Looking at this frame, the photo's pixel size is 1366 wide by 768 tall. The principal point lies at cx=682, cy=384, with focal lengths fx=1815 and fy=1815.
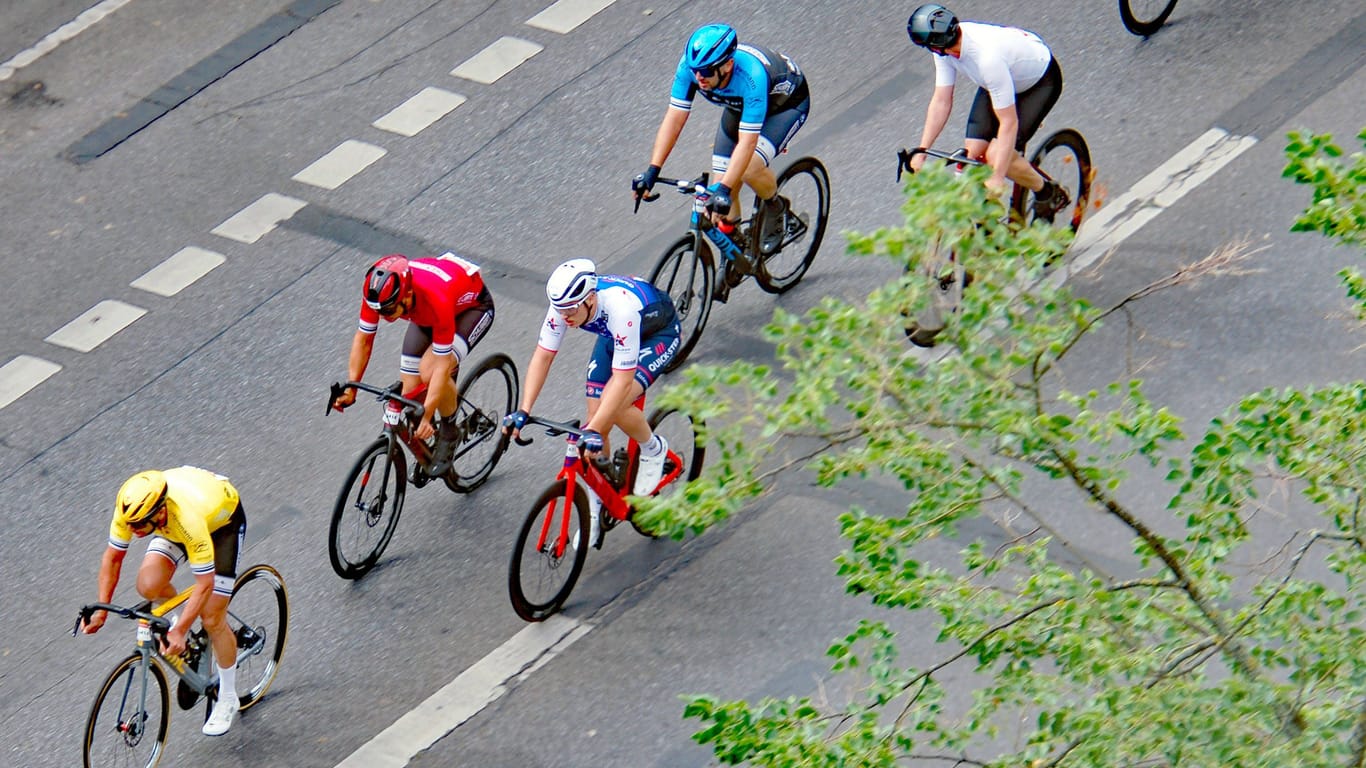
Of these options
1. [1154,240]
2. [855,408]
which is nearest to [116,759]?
[855,408]

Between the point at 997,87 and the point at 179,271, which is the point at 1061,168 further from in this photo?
the point at 179,271

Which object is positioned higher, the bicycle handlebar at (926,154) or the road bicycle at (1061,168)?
the bicycle handlebar at (926,154)

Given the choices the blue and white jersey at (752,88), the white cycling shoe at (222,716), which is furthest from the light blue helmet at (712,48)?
the white cycling shoe at (222,716)

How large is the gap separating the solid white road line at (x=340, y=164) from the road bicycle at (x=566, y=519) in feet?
14.0

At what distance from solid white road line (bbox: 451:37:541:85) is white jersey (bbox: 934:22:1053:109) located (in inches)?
175

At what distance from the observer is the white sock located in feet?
31.4

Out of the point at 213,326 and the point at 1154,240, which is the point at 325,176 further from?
the point at 1154,240

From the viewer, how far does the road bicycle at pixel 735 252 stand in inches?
451

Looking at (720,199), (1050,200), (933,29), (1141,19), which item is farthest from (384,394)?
(1141,19)

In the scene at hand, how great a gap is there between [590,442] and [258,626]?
7.28ft

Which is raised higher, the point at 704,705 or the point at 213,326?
the point at 704,705

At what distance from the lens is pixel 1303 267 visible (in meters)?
11.8

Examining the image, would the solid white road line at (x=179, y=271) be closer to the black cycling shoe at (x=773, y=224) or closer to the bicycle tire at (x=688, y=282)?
the bicycle tire at (x=688, y=282)

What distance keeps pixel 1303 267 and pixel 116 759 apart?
309 inches
